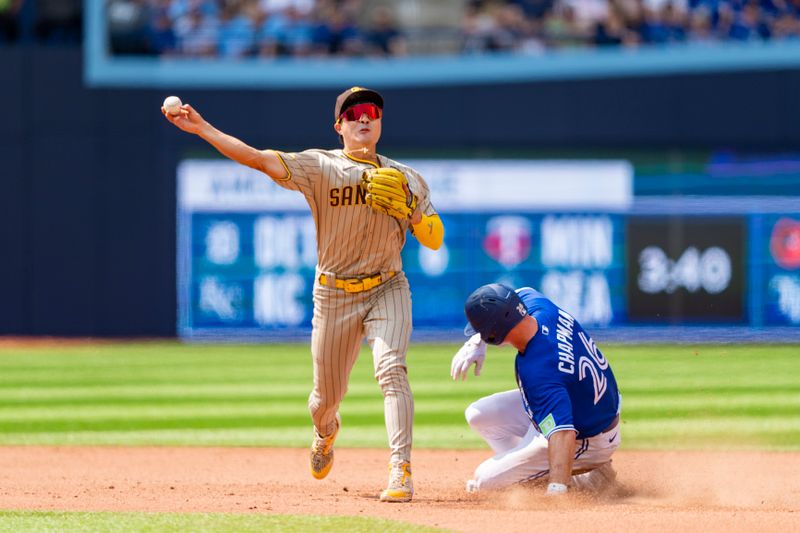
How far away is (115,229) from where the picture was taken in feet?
60.5

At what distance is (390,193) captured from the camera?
564 cm

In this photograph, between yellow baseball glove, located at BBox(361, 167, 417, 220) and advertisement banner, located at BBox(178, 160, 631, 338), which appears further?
advertisement banner, located at BBox(178, 160, 631, 338)

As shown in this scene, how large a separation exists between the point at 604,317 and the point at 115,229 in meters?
7.16

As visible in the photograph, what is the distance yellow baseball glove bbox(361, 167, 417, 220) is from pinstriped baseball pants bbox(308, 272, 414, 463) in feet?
1.54

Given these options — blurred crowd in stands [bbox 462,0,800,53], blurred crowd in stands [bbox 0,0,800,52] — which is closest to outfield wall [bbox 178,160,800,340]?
blurred crowd in stands [bbox 0,0,800,52]

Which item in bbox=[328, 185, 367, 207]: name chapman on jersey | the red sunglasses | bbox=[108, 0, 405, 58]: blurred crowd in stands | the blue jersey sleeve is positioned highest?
bbox=[108, 0, 405, 58]: blurred crowd in stands

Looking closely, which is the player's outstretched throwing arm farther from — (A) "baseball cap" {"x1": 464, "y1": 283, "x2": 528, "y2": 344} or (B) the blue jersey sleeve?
(B) the blue jersey sleeve

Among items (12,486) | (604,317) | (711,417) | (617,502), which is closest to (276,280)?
(604,317)

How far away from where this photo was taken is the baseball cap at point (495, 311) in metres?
5.55

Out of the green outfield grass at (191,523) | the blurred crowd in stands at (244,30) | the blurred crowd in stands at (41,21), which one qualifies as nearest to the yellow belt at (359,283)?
the green outfield grass at (191,523)

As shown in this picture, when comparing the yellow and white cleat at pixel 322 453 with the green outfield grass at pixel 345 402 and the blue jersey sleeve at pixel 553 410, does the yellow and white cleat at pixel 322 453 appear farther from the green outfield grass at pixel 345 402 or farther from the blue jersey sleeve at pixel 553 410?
the green outfield grass at pixel 345 402

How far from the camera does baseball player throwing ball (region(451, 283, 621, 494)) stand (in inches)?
217

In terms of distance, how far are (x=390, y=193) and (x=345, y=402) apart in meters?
5.89

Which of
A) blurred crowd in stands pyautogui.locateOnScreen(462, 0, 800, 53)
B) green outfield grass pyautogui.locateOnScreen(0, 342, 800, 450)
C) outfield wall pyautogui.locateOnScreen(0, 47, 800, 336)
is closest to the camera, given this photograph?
green outfield grass pyautogui.locateOnScreen(0, 342, 800, 450)
